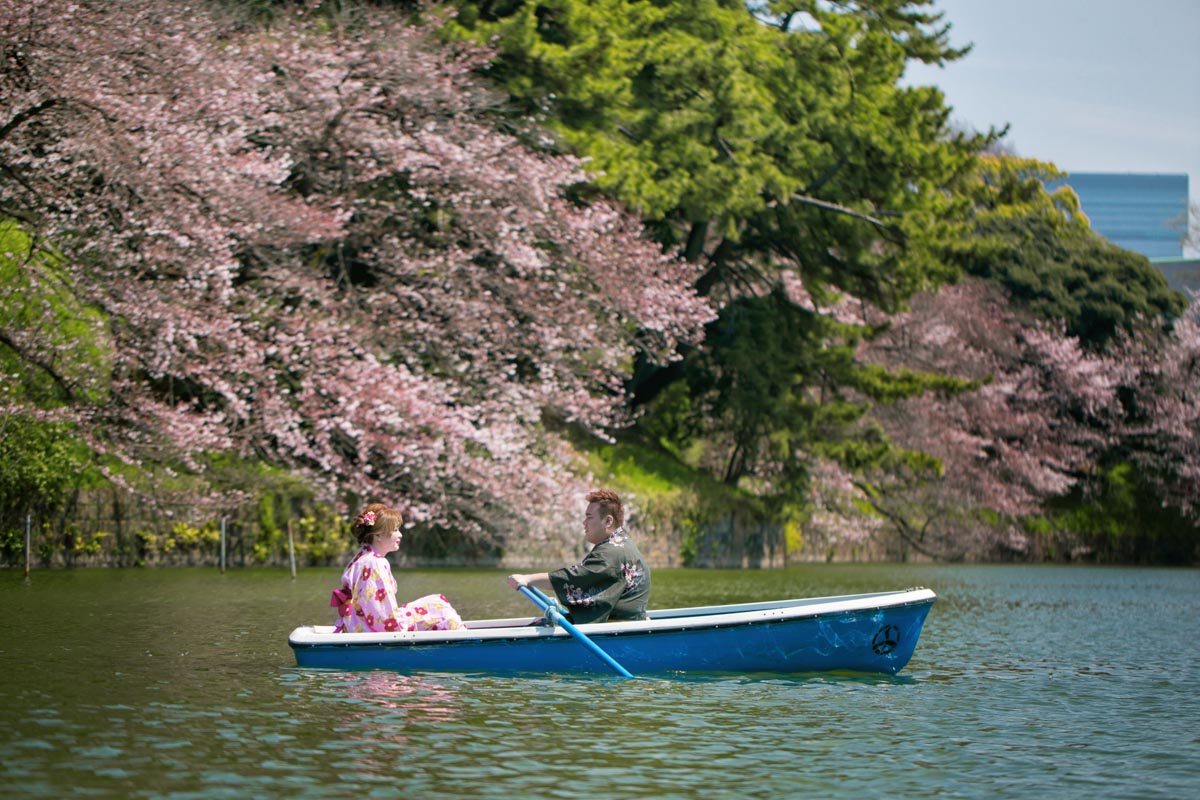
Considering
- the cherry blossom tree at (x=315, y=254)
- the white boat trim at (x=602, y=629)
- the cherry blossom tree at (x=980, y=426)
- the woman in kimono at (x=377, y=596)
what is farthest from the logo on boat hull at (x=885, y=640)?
the cherry blossom tree at (x=980, y=426)

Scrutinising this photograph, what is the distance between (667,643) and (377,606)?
7.54 ft

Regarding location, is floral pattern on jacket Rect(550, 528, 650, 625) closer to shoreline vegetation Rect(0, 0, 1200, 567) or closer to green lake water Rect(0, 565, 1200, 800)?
green lake water Rect(0, 565, 1200, 800)

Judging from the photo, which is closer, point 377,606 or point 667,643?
point 667,643

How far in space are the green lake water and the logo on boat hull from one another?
10.0 inches

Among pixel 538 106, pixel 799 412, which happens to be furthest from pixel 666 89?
pixel 799 412

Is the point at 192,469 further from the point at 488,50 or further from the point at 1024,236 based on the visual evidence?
the point at 1024,236

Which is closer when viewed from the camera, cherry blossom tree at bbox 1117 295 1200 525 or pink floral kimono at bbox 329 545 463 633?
pink floral kimono at bbox 329 545 463 633

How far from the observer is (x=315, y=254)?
85.0 feet

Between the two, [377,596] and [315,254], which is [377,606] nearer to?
[377,596]

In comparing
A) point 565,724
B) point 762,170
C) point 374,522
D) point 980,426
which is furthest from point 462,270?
point 980,426

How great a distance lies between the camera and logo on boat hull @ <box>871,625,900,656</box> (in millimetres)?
11906

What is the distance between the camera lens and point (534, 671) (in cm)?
1191

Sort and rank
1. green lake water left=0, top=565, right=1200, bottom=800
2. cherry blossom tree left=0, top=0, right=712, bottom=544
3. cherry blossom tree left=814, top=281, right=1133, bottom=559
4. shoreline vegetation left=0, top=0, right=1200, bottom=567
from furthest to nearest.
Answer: cherry blossom tree left=814, top=281, right=1133, bottom=559, shoreline vegetation left=0, top=0, right=1200, bottom=567, cherry blossom tree left=0, top=0, right=712, bottom=544, green lake water left=0, top=565, right=1200, bottom=800

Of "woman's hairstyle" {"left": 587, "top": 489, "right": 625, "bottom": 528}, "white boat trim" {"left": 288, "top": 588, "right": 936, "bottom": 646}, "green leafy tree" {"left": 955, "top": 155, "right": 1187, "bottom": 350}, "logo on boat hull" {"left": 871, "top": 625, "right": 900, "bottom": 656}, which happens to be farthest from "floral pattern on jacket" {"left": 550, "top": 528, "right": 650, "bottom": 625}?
"green leafy tree" {"left": 955, "top": 155, "right": 1187, "bottom": 350}
